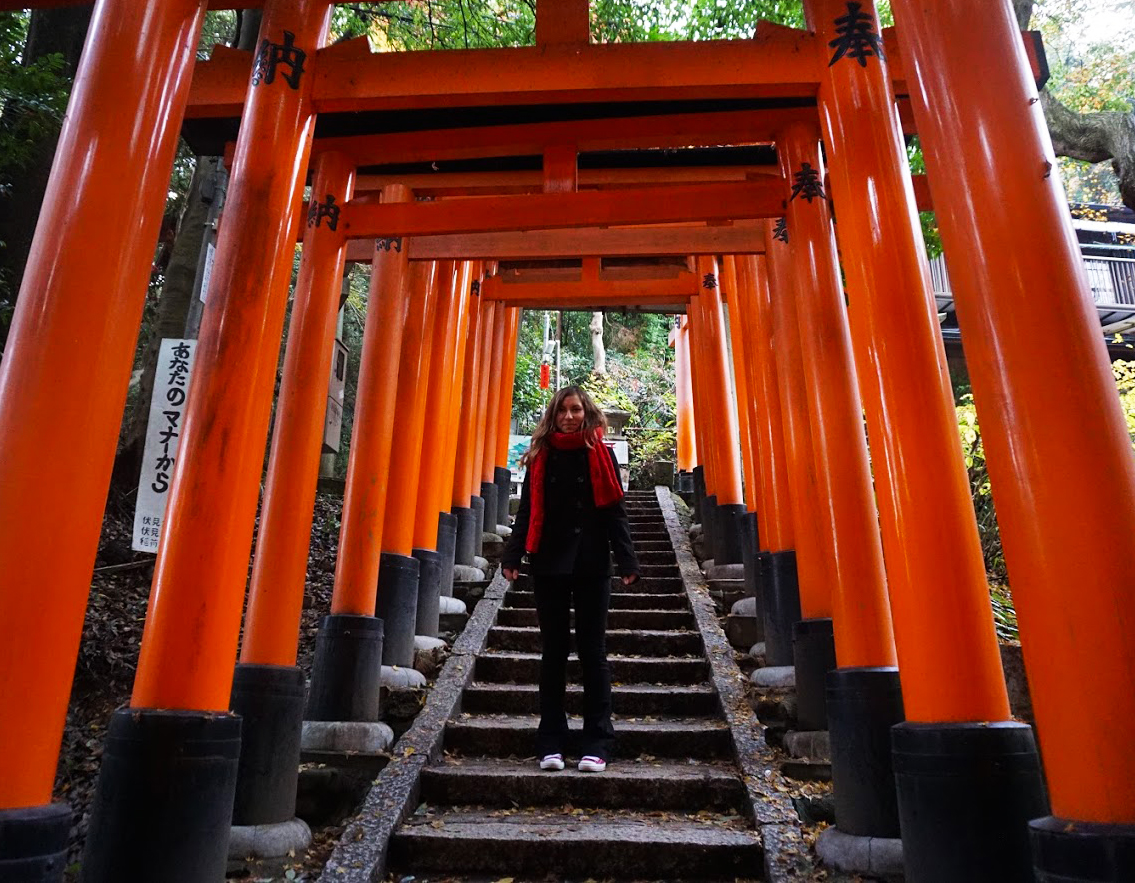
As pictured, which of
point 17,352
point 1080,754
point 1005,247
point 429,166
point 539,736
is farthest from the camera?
point 429,166

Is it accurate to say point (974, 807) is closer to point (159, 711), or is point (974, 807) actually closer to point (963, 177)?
point (963, 177)

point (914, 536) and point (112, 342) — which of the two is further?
point (914, 536)

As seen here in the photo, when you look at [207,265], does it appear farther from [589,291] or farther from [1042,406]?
[1042,406]

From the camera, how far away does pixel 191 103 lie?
4.61 m

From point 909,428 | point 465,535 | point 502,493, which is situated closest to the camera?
point 909,428

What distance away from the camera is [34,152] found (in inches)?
255

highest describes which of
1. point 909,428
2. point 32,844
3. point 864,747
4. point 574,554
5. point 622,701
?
point 909,428

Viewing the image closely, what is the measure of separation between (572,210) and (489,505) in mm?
5332

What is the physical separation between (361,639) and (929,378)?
327 centimetres

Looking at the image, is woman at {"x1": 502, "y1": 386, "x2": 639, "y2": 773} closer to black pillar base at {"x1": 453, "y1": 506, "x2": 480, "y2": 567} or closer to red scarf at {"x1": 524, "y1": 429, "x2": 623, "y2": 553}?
red scarf at {"x1": 524, "y1": 429, "x2": 623, "y2": 553}

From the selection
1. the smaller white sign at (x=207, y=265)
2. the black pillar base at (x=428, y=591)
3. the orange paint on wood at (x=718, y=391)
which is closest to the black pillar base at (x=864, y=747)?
the black pillar base at (x=428, y=591)

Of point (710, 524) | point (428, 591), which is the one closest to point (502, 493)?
point (710, 524)

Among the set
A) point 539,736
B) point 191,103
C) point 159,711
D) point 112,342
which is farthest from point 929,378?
point 191,103

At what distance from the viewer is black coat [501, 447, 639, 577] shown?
4062mm
